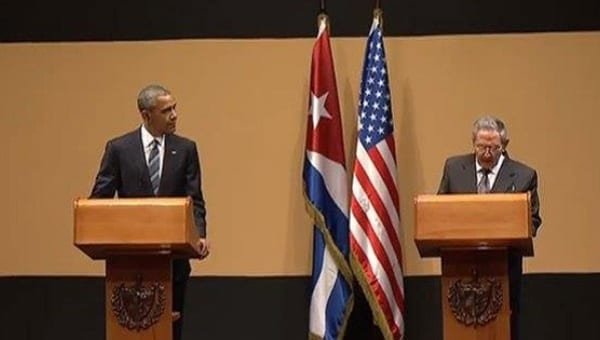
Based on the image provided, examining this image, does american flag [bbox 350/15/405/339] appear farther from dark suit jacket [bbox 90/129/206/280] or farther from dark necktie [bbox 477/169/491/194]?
dark suit jacket [bbox 90/129/206/280]

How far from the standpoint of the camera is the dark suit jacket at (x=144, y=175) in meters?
6.39

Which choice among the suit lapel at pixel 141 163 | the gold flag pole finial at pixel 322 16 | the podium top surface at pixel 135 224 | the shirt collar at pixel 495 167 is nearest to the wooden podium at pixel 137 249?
the podium top surface at pixel 135 224

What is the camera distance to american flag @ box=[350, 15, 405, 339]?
763 cm

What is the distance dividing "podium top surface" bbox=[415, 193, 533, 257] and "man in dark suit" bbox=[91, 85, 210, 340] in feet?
3.66

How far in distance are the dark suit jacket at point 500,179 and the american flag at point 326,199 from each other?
1236 mm

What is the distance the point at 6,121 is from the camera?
8.27 meters

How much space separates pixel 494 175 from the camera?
661 cm

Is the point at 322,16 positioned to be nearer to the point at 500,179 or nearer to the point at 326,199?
the point at 326,199

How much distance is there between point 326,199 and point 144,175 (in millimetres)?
1696

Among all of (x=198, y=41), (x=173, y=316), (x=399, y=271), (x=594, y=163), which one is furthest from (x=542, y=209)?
(x=173, y=316)

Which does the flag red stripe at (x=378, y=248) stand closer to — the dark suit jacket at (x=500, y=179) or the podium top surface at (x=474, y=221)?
the dark suit jacket at (x=500, y=179)

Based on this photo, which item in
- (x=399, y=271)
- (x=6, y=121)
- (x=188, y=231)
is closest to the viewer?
(x=188, y=231)

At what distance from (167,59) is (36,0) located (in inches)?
35.4

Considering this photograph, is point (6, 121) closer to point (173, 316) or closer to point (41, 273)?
point (41, 273)
